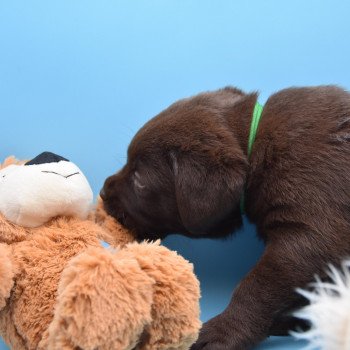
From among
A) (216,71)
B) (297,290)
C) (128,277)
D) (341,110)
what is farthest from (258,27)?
(128,277)

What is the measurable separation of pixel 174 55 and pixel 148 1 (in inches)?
9.0

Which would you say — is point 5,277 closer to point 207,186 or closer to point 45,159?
point 45,159

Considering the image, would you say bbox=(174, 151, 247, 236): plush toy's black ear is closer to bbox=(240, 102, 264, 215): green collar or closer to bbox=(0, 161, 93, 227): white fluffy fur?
bbox=(240, 102, 264, 215): green collar

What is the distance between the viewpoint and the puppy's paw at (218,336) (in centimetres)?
135

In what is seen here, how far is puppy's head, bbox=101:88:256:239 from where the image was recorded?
1496mm

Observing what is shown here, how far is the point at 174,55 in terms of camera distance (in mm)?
2082

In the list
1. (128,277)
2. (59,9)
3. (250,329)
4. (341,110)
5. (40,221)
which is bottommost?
(250,329)

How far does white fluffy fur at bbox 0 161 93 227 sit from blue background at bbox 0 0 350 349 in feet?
2.25

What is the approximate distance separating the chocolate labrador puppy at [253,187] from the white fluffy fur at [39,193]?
0.33 m

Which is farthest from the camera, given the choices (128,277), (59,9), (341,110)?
(59,9)

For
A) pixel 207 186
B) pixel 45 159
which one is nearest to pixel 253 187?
pixel 207 186

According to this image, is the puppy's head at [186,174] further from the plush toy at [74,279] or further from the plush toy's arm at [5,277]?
the plush toy's arm at [5,277]

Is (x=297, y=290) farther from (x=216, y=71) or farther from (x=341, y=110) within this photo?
(x=216, y=71)

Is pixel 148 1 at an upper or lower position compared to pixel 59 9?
lower
